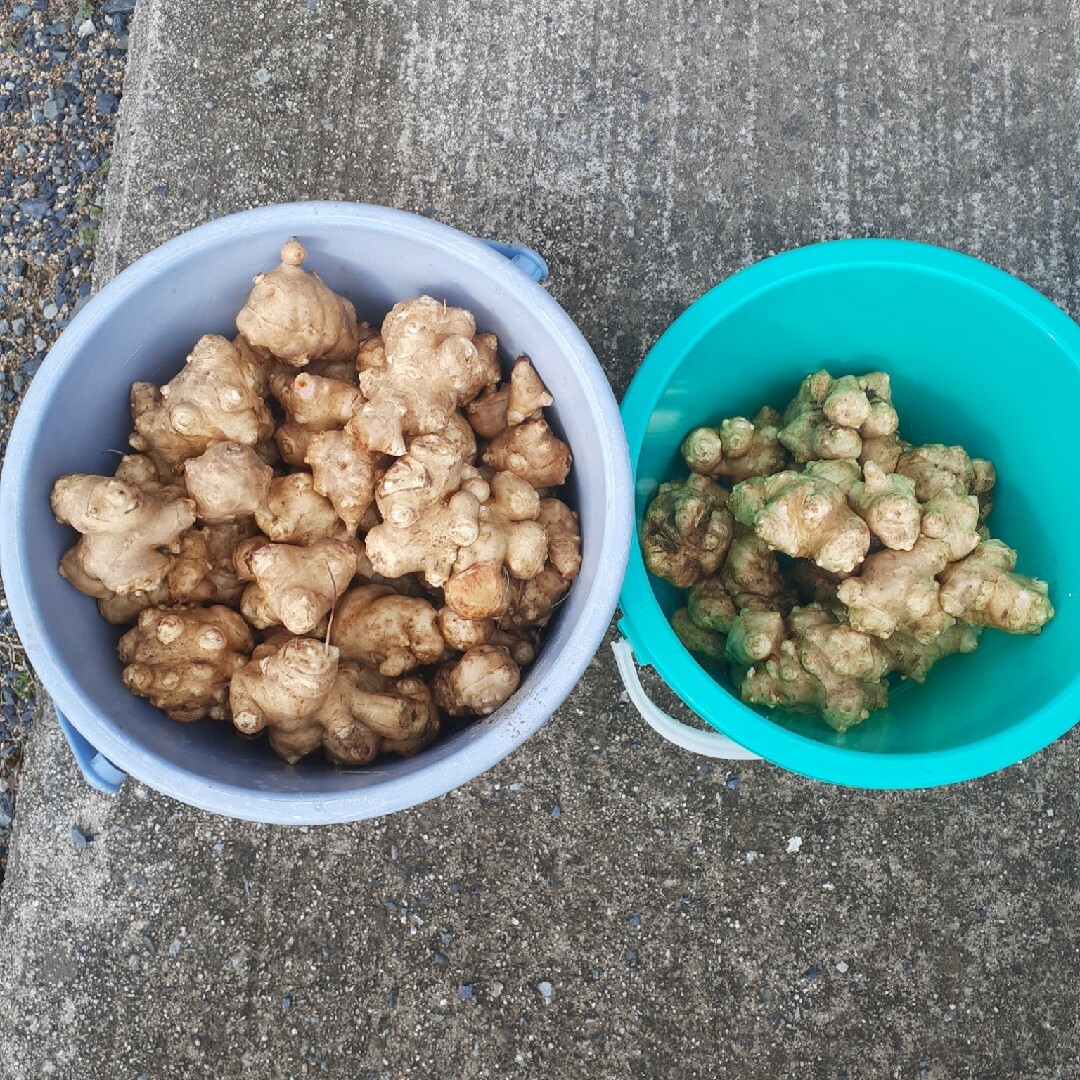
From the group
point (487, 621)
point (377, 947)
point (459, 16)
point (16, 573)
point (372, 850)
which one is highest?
point (459, 16)

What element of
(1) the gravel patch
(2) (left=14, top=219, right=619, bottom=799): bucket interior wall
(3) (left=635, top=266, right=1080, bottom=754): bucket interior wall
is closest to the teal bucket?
(3) (left=635, top=266, right=1080, bottom=754): bucket interior wall

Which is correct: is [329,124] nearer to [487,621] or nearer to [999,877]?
[487,621]

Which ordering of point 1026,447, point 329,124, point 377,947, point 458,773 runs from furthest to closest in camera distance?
point 329,124, point 377,947, point 1026,447, point 458,773

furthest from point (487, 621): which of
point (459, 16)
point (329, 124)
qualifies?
point (459, 16)

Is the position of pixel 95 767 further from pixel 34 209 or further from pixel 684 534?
pixel 34 209

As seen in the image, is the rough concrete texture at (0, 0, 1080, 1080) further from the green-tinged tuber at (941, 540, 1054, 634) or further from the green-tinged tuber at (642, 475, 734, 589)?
the green-tinged tuber at (941, 540, 1054, 634)

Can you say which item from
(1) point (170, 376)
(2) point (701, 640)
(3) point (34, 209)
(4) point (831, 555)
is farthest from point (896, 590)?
(3) point (34, 209)

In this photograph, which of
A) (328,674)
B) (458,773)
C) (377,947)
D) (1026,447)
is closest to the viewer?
(458,773)

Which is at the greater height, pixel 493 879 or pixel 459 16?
pixel 459 16

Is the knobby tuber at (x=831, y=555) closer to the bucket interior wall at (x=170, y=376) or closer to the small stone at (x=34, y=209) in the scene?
the bucket interior wall at (x=170, y=376)
